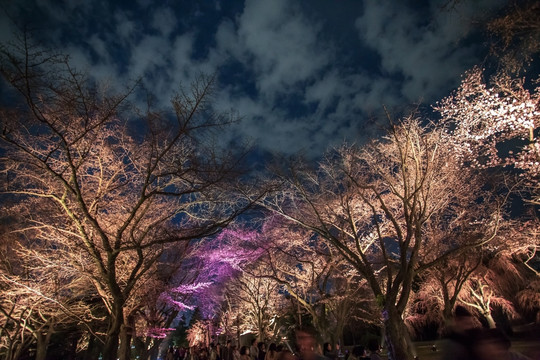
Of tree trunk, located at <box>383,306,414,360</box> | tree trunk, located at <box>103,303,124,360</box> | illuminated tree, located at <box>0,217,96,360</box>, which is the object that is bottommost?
tree trunk, located at <box>383,306,414,360</box>

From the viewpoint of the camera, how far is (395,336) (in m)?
7.99

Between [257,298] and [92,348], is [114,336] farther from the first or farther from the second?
[92,348]

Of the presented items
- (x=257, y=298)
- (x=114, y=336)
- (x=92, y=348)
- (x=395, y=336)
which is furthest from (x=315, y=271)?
(x=92, y=348)

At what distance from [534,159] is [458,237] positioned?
232 inches

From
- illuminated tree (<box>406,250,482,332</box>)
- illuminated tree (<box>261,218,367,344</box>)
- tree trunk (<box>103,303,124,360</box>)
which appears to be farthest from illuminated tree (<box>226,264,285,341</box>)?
tree trunk (<box>103,303,124,360</box>)

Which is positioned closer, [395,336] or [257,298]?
[395,336]

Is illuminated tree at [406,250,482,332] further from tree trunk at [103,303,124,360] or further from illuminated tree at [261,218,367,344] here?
tree trunk at [103,303,124,360]

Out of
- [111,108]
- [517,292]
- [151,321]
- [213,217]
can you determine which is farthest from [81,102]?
[517,292]

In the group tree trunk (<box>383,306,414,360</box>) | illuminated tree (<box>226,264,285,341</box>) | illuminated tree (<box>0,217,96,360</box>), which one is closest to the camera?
tree trunk (<box>383,306,414,360</box>)

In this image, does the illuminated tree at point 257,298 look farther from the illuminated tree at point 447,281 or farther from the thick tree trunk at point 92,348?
the thick tree trunk at point 92,348

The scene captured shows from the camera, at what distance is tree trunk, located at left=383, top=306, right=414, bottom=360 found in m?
7.69

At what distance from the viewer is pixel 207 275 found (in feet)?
66.5

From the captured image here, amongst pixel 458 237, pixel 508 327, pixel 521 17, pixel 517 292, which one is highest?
pixel 521 17

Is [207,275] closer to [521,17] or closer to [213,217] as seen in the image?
[213,217]
